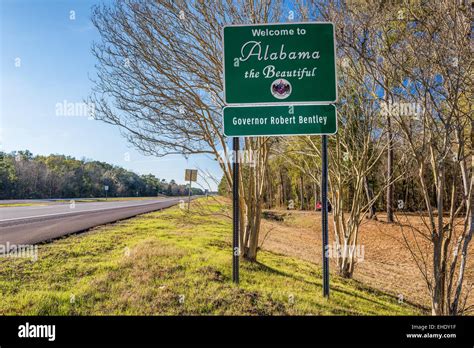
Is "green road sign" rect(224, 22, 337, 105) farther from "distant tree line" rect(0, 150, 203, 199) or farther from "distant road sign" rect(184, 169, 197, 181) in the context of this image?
"distant tree line" rect(0, 150, 203, 199)

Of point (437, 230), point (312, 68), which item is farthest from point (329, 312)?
point (312, 68)

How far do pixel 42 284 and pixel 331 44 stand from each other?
472 centimetres

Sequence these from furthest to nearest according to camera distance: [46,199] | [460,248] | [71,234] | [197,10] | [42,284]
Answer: [46,199] → [71,234] → [197,10] → [42,284] → [460,248]

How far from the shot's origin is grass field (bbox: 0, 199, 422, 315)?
299cm

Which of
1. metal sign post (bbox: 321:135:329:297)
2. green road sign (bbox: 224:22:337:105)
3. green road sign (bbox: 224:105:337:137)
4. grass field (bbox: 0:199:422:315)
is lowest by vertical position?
grass field (bbox: 0:199:422:315)

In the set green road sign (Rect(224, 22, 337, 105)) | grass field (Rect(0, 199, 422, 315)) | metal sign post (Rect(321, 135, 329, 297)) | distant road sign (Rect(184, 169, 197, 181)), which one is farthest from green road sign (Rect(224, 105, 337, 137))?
grass field (Rect(0, 199, 422, 315))

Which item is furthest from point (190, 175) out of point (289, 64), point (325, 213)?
point (289, 64)

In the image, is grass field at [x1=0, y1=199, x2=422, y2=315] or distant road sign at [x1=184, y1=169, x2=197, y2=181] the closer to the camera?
grass field at [x1=0, y1=199, x2=422, y2=315]

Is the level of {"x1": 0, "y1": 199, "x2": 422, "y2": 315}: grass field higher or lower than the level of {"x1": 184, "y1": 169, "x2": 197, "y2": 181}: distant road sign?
lower

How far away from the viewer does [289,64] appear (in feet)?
9.87

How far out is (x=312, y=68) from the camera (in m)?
3.02

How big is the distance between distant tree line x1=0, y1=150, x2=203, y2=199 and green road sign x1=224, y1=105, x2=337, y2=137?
1346 cm

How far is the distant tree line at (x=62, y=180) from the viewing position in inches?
660
